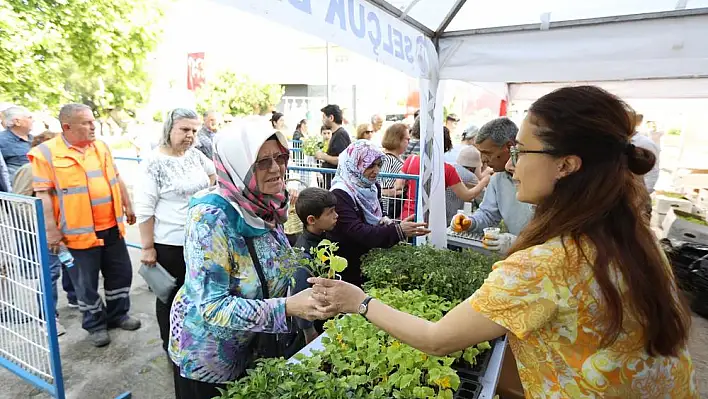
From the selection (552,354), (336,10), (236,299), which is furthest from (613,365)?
(336,10)

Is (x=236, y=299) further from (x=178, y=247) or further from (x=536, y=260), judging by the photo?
(x=178, y=247)

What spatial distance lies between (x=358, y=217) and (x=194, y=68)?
23.1 metres

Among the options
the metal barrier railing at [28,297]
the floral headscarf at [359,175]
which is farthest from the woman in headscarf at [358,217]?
the metal barrier railing at [28,297]

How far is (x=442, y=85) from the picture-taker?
3.80m

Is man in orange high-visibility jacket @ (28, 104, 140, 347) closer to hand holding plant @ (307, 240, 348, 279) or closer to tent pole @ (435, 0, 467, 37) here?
hand holding plant @ (307, 240, 348, 279)

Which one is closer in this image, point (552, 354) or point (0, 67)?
point (552, 354)

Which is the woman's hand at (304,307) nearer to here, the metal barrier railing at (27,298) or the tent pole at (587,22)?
the metal barrier railing at (27,298)

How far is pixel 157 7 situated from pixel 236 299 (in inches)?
607

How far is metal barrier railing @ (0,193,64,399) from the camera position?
2580 mm

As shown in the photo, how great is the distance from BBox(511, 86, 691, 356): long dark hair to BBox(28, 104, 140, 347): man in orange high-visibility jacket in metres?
3.51

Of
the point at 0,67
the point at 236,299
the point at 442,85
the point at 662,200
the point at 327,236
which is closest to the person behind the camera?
the point at 236,299

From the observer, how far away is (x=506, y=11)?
11.1 ft

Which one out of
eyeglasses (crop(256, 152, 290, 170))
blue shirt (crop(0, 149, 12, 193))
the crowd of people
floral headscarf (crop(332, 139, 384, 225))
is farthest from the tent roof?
blue shirt (crop(0, 149, 12, 193))

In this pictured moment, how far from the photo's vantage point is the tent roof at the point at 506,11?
292 centimetres
